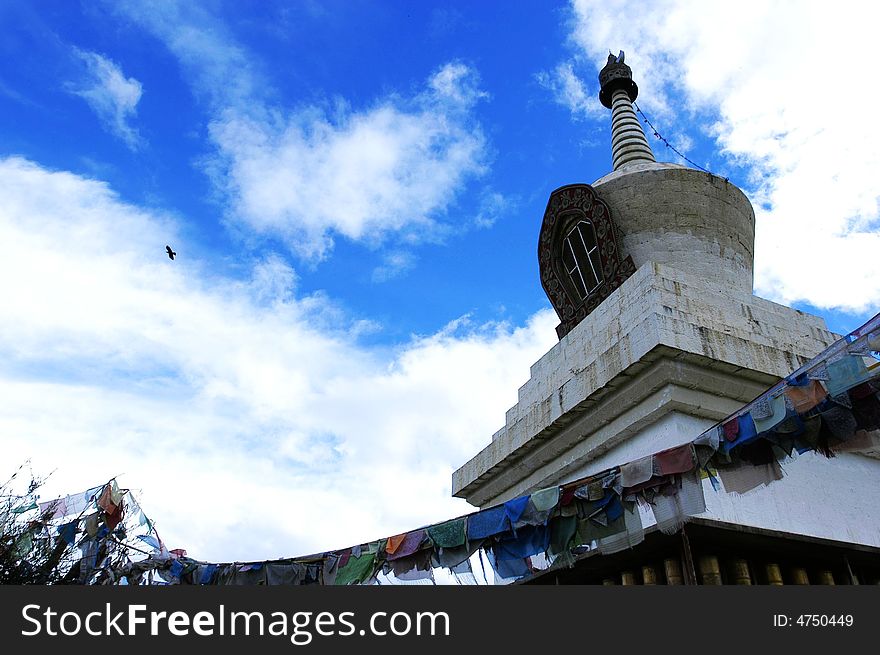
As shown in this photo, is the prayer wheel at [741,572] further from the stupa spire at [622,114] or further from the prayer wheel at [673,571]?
the stupa spire at [622,114]

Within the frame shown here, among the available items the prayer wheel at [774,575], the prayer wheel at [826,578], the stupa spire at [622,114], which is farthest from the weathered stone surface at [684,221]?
the prayer wheel at [774,575]

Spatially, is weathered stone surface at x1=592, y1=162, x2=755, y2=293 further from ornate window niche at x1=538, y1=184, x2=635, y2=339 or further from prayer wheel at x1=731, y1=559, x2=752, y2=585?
prayer wheel at x1=731, y1=559, x2=752, y2=585

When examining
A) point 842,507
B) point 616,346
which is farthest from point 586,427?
point 842,507

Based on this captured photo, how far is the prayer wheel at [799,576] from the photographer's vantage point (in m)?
5.05

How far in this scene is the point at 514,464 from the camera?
856 cm

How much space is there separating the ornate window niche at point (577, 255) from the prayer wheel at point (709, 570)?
4646 millimetres

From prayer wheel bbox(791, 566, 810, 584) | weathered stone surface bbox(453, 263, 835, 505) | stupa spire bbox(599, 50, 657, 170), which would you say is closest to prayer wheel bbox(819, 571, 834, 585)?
prayer wheel bbox(791, 566, 810, 584)

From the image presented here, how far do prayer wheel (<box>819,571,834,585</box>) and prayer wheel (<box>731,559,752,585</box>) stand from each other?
25.1 inches

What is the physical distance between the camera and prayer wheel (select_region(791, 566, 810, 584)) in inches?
199

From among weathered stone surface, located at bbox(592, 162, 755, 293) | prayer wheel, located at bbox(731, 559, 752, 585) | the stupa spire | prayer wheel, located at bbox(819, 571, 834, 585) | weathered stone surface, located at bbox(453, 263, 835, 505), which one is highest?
the stupa spire

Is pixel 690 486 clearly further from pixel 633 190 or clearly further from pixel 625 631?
pixel 633 190

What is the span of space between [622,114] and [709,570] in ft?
32.9

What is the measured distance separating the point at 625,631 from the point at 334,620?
1640 millimetres

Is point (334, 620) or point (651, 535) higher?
point (651, 535)
